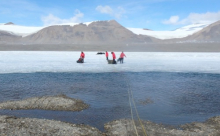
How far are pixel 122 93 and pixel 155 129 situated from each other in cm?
487

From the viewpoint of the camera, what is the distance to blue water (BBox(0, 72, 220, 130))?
325 inches

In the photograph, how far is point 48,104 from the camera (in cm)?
923

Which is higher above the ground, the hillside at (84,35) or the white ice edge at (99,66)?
the hillside at (84,35)

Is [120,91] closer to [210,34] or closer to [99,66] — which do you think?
[99,66]

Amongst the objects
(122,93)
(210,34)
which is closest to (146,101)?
(122,93)

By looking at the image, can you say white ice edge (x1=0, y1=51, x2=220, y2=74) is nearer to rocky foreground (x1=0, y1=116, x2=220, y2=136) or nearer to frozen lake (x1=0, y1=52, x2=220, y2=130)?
frozen lake (x1=0, y1=52, x2=220, y2=130)

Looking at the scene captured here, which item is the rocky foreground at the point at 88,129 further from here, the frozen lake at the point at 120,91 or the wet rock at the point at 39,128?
the frozen lake at the point at 120,91

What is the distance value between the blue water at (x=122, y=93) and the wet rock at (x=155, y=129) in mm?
501

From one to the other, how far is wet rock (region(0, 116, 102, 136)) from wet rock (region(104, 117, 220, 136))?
616 millimetres

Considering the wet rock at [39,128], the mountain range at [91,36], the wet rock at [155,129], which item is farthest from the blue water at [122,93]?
the mountain range at [91,36]

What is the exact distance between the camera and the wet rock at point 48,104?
891 centimetres

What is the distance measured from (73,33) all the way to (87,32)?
6.83 m

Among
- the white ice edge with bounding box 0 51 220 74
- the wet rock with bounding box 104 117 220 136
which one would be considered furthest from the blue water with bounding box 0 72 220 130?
the white ice edge with bounding box 0 51 220 74

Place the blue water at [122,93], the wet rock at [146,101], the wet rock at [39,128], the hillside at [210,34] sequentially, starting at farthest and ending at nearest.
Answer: the hillside at [210,34] → the wet rock at [146,101] → the blue water at [122,93] → the wet rock at [39,128]
